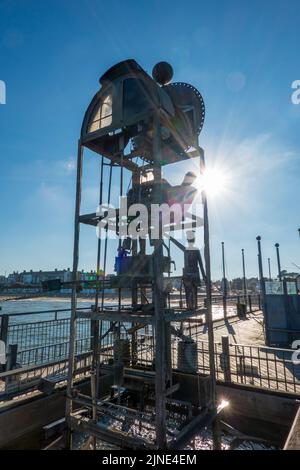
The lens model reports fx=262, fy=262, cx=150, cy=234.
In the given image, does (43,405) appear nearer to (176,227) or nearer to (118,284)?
(118,284)

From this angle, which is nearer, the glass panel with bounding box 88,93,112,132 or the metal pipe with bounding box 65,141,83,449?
the metal pipe with bounding box 65,141,83,449

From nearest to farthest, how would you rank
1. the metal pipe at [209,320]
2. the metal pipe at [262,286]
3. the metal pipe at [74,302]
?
the metal pipe at [74,302] → the metal pipe at [209,320] → the metal pipe at [262,286]

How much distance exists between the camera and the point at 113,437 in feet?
15.0

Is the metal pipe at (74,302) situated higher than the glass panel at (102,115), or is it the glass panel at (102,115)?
the glass panel at (102,115)

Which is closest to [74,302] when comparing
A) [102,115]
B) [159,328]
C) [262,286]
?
[159,328]

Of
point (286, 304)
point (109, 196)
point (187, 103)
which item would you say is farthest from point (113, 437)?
point (286, 304)

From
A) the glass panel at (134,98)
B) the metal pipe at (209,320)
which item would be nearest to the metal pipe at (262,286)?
the metal pipe at (209,320)

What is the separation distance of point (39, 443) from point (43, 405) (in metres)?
0.80

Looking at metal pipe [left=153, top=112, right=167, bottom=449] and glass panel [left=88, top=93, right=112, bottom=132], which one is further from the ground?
glass panel [left=88, top=93, right=112, bottom=132]

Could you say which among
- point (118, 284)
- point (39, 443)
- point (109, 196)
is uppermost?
point (109, 196)

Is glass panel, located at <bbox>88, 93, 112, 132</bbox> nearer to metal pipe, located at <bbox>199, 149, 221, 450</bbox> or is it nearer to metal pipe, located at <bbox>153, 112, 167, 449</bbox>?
metal pipe, located at <bbox>153, 112, 167, 449</bbox>

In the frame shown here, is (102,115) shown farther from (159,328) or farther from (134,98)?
(159,328)

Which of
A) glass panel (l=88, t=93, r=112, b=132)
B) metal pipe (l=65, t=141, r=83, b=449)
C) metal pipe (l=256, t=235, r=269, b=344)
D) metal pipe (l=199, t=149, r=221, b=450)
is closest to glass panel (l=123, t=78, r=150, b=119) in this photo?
glass panel (l=88, t=93, r=112, b=132)

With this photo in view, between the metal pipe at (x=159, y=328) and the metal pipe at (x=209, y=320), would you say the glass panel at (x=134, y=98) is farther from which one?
the metal pipe at (x=209, y=320)
